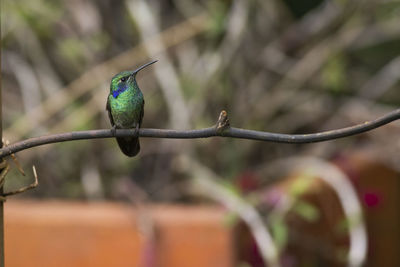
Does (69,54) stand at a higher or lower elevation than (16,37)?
lower

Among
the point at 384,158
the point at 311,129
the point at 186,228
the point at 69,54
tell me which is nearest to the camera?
the point at 186,228

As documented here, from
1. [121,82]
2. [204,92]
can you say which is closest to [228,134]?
[121,82]

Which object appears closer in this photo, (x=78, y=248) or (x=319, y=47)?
(x=78, y=248)

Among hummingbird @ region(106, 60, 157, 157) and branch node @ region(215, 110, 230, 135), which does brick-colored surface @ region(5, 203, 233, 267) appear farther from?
branch node @ region(215, 110, 230, 135)

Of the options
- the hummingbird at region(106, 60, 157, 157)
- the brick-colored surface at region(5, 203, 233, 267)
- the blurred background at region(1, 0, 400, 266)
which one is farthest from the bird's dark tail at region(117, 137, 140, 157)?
the blurred background at region(1, 0, 400, 266)

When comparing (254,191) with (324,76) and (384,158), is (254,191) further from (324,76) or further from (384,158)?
(324,76)

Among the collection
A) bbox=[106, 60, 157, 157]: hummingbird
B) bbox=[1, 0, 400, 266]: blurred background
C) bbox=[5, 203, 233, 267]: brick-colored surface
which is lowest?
bbox=[5, 203, 233, 267]: brick-colored surface

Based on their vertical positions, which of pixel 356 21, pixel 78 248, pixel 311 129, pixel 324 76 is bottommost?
pixel 78 248

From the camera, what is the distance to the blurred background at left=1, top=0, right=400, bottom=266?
231 centimetres

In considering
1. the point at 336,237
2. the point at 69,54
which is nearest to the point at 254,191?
the point at 336,237

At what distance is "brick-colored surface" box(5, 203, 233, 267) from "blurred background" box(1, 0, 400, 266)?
37cm

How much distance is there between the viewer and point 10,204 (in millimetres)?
1979

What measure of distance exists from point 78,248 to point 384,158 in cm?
122

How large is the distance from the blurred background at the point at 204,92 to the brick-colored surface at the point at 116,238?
366 millimetres
